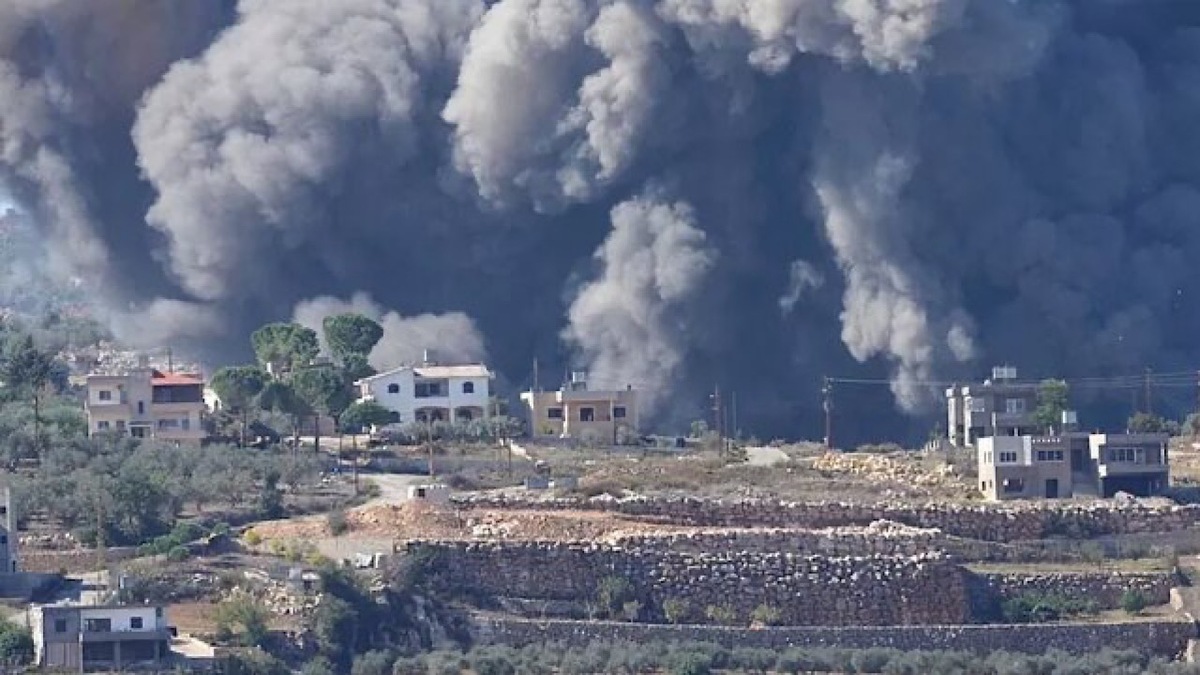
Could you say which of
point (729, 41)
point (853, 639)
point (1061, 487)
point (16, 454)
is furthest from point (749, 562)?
point (729, 41)

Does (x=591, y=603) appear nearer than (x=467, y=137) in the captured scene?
Yes

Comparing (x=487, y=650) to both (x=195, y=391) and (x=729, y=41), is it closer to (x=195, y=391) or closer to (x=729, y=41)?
(x=195, y=391)

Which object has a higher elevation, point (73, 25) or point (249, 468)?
point (73, 25)

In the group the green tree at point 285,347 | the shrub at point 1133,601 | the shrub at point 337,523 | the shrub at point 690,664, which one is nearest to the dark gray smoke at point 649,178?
the green tree at point 285,347

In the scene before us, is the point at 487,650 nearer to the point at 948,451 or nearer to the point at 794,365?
the point at 948,451

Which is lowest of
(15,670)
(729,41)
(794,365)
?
(15,670)

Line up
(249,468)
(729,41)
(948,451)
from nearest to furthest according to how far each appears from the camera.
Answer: (249,468)
(948,451)
(729,41)

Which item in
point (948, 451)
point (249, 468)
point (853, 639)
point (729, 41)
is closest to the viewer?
point (853, 639)

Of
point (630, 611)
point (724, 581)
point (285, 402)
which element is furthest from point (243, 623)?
point (285, 402)
